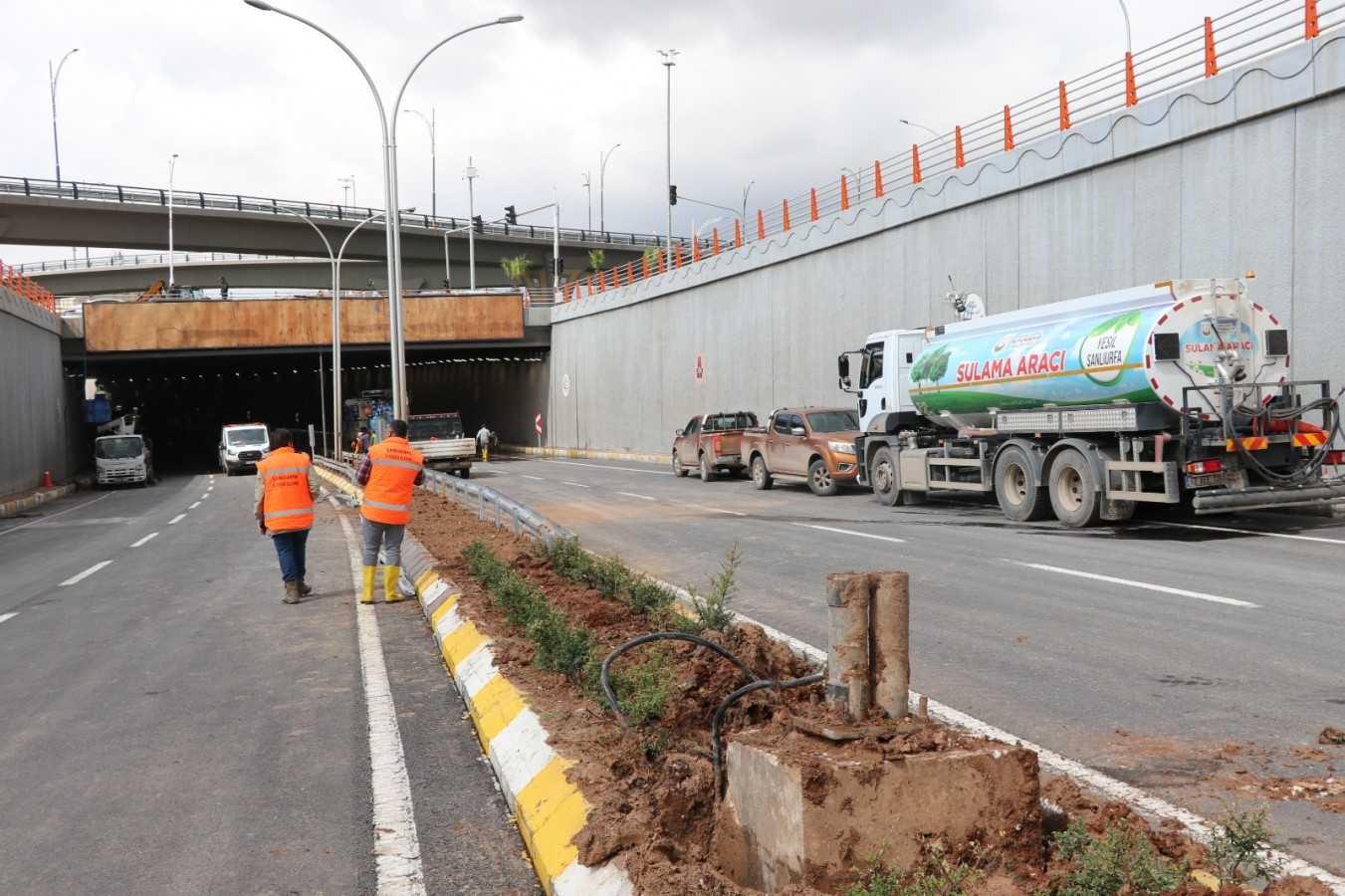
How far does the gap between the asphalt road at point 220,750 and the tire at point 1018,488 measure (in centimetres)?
1020

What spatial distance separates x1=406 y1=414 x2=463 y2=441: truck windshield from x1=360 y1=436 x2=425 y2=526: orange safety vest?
87.3ft

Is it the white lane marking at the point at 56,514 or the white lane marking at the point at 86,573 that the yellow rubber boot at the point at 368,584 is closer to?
the white lane marking at the point at 86,573

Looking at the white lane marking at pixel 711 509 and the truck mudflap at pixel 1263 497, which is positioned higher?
the truck mudflap at pixel 1263 497

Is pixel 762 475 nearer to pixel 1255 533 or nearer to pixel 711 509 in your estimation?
pixel 711 509

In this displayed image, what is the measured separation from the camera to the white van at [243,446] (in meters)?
48.2

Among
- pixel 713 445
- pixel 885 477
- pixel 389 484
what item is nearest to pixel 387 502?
pixel 389 484

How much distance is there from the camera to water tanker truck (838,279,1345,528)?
→ 14891 millimetres

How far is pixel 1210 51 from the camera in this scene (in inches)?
779

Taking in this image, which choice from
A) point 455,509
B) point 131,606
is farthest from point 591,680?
point 455,509

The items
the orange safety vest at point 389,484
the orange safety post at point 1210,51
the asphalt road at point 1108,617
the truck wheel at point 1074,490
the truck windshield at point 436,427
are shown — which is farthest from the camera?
the truck windshield at point 436,427

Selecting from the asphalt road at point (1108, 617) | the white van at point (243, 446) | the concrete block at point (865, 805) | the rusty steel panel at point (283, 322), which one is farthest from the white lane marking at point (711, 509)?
the white van at point (243, 446)

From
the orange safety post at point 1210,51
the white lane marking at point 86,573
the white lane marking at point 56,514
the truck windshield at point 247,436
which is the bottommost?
the white lane marking at point 56,514

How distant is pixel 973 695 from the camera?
6875mm

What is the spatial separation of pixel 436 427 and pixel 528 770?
33866mm
